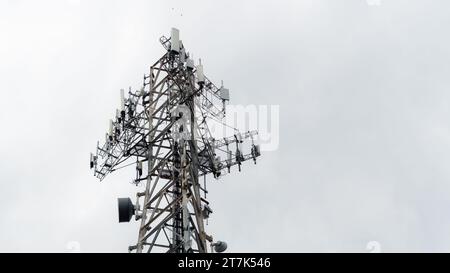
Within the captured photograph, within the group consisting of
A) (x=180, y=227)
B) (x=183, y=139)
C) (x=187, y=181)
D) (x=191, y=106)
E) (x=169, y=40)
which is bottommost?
(x=180, y=227)

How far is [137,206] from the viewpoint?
29.4m

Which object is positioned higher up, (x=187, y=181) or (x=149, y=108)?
(x=149, y=108)
